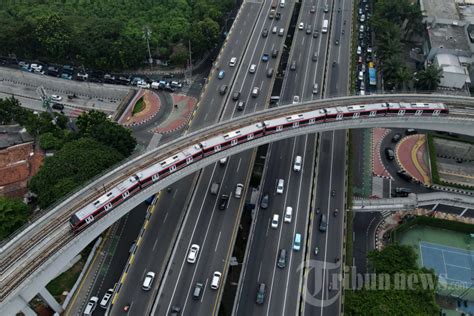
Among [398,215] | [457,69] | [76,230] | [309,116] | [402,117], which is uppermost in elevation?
[457,69]

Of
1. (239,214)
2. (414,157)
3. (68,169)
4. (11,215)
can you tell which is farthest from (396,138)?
(11,215)

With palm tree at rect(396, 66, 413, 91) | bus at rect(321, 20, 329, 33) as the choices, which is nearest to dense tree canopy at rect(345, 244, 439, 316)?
palm tree at rect(396, 66, 413, 91)

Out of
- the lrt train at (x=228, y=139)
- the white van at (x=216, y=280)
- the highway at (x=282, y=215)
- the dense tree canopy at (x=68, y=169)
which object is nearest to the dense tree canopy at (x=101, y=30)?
the highway at (x=282, y=215)

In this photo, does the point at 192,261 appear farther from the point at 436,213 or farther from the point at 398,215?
the point at 436,213

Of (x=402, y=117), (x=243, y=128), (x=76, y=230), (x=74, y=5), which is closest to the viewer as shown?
(x=76, y=230)

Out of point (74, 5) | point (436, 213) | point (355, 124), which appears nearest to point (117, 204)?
point (355, 124)

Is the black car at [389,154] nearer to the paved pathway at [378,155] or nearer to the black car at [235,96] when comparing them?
the paved pathway at [378,155]
